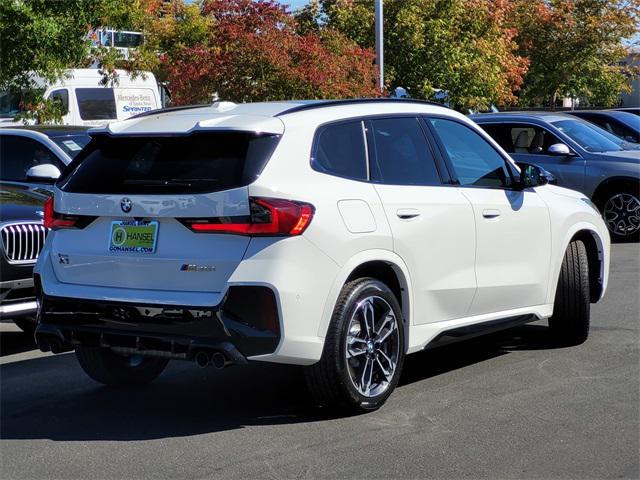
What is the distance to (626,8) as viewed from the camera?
103 feet

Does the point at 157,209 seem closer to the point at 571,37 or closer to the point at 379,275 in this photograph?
the point at 379,275

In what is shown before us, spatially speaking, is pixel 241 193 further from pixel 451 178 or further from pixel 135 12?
pixel 135 12

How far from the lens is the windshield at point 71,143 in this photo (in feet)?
33.6

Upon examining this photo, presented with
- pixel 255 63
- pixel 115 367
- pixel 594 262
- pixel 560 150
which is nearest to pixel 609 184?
pixel 560 150

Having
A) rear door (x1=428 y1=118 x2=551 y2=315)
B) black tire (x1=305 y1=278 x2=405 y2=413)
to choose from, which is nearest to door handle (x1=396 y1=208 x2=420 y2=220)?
black tire (x1=305 y1=278 x2=405 y2=413)

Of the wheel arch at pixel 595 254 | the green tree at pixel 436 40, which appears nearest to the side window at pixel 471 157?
the wheel arch at pixel 595 254

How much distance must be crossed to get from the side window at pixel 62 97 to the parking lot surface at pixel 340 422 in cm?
1206

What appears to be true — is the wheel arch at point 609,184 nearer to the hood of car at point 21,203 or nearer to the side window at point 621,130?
the side window at point 621,130

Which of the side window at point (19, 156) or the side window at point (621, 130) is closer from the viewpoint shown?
the side window at point (19, 156)

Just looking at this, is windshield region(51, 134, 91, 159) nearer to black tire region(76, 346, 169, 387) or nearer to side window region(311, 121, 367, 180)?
black tire region(76, 346, 169, 387)

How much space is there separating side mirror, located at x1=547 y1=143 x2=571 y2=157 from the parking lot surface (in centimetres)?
716

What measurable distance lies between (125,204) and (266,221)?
851 millimetres

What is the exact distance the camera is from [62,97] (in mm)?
20188

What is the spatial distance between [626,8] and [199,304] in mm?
28558
